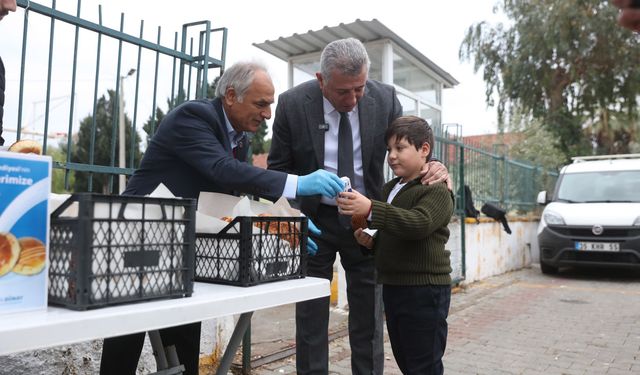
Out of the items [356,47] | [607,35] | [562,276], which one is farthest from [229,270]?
[607,35]

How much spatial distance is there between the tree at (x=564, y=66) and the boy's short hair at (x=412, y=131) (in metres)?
17.8

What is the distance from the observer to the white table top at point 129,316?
0.98m

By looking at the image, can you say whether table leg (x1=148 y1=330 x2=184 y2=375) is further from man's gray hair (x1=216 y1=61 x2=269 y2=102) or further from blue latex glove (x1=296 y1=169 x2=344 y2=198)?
man's gray hair (x1=216 y1=61 x2=269 y2=102)

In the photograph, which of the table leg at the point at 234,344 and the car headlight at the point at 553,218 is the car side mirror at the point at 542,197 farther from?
the table leg at the point at 234,344

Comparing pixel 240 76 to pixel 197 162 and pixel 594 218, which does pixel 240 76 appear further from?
pixel 594 218

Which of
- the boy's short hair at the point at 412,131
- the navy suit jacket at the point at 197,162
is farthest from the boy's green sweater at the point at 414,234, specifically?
the navy suit jacket at the point at 197,162

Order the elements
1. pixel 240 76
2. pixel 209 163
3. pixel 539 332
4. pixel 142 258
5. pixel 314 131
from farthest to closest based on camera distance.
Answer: pixel 539 332
pixel 314 131
pixel 240 76
pixel 209 163
pixel 142 258

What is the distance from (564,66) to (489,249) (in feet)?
41.3

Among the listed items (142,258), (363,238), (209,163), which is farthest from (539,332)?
(142,258)

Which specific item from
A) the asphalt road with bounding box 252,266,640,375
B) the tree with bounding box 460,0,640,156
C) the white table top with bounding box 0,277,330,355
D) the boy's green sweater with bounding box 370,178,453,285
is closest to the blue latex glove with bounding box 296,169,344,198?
the boy's green sweater with bounding box 370,178,453,285

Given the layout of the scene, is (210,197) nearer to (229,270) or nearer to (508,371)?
(229,270)

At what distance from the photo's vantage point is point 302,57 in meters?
9.70

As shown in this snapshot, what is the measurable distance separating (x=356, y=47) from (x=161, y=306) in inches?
63.1

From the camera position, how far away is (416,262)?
233 cm
